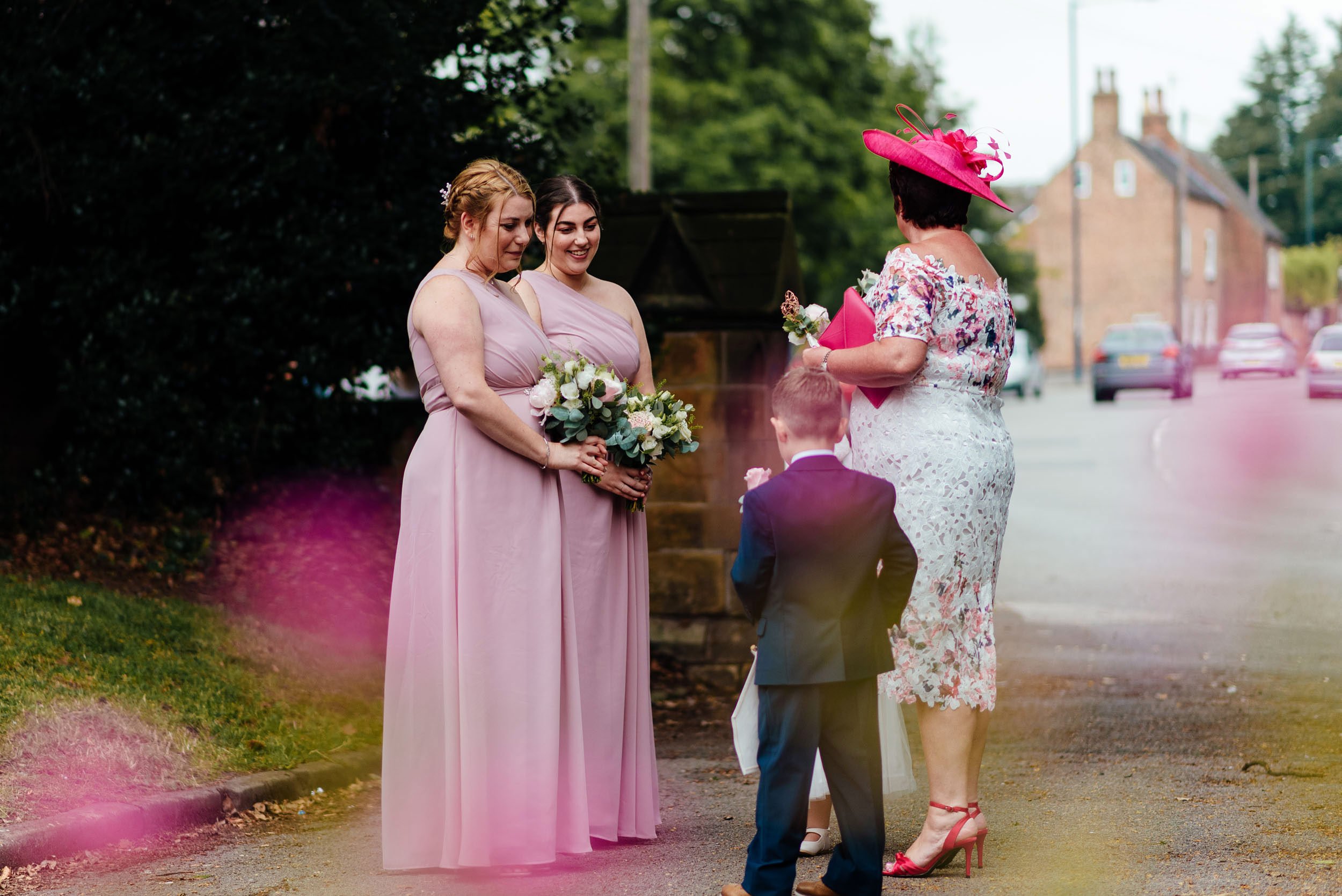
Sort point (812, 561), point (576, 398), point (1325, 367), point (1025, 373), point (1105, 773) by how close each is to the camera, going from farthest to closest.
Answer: point (1025, 373), point (1325, 367), point (1105, 773), point (576, 398), point (812, 561)

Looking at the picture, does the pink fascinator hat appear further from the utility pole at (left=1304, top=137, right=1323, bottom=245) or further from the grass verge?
the utility pole at (left=1304, top=137, right=1323, bottom=245)

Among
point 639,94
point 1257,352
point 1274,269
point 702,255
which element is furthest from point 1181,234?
point 702,255

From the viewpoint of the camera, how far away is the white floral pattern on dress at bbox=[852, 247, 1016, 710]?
14.9 ft

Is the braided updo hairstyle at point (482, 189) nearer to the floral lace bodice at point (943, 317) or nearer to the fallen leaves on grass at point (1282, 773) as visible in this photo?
the floral lace bodice at point (943, 317)

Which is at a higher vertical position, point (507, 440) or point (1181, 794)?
point (507, 440)

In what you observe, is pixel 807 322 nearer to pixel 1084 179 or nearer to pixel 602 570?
pixel 602 570

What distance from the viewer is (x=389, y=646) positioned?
479cm

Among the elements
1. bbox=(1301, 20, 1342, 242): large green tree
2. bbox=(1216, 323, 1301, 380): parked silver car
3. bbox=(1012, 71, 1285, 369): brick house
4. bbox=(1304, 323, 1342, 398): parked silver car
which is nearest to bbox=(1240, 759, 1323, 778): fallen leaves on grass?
bbox=(1304, 323, 1342, 398): parked silver car

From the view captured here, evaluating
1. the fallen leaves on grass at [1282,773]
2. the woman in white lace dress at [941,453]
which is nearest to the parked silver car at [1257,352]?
the fallen leaves on grass at [1282,773]

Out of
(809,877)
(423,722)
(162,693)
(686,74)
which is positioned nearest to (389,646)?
(423,722)

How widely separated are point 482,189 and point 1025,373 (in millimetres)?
38594

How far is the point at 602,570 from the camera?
5.02 meters

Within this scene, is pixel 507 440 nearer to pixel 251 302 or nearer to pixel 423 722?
pixel 423 722

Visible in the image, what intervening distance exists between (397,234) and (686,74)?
1085 inches
